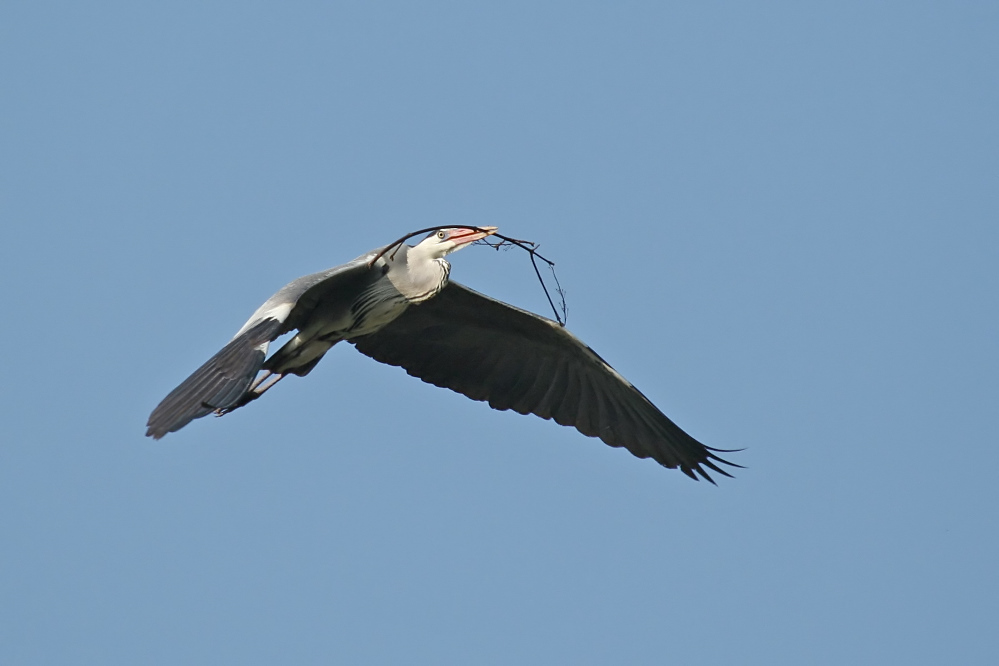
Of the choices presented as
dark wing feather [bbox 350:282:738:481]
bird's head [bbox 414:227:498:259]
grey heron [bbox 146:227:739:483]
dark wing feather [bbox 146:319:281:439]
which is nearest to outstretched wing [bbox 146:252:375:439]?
dark wing feather [bbox 146:319:281:439]

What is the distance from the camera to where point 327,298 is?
8.26 meters

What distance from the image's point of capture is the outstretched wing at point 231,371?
247 inches

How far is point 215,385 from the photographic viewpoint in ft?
21.4

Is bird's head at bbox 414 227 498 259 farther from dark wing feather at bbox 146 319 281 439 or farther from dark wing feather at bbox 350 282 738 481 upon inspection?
dark wing feather at bbox 146 319 281 439

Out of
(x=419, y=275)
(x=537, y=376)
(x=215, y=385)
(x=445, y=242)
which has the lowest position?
(x=215, y=385)

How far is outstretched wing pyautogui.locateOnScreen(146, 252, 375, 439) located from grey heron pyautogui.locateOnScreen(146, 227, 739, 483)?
0.41 metres

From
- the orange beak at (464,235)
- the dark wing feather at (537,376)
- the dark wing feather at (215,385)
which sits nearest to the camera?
the dark wing feather at (215,385)

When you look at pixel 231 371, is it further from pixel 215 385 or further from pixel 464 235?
pixel 464 235

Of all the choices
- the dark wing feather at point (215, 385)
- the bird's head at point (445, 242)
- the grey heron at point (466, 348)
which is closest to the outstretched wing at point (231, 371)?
the dark wing feather at point (215, 385)

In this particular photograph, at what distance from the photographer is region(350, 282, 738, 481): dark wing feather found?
925 cm

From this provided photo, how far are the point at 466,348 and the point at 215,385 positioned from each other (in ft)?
10.3

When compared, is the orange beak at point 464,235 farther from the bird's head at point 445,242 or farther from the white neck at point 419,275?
the white neck at point 419,275

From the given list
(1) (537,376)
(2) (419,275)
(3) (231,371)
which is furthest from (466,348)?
A: (3) (231,371)

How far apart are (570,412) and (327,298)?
2259mm
